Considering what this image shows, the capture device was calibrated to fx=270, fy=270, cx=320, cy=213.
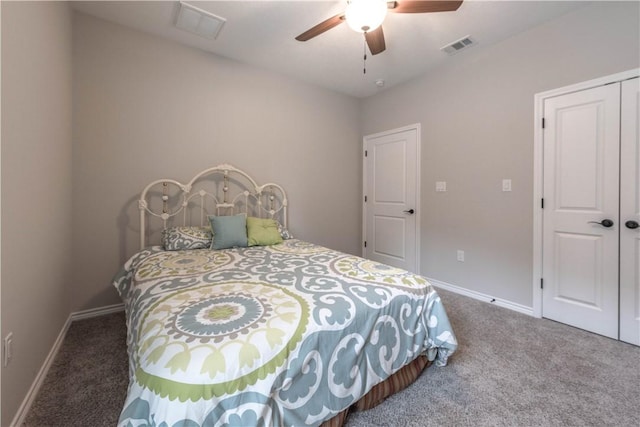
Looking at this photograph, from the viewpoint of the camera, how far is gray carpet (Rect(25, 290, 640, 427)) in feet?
4.29

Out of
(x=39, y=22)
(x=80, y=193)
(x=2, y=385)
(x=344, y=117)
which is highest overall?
(x=344, y=117)

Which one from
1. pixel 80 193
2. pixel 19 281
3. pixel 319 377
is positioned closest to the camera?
pixel 319 377

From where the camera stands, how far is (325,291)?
4.58 ft

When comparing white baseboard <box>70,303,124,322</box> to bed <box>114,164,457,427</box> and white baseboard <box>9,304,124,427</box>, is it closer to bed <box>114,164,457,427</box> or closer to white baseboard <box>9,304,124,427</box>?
white baseboard <box>9,304,124,427</box>

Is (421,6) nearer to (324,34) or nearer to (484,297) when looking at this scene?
(324,34)

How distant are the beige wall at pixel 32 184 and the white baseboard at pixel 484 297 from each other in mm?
3449

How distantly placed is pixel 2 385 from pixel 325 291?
1.39m

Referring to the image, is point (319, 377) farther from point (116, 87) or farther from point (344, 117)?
point (344, 117)

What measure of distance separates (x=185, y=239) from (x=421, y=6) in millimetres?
2508

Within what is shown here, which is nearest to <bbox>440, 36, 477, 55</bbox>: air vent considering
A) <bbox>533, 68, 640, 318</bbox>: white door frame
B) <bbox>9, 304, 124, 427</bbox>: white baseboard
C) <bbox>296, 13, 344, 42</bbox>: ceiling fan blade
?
<bbox>533, 68, 640, 318</bbox>: white door frame

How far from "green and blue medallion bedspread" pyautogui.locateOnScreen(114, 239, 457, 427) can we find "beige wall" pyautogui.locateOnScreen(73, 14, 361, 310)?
100 centimetres

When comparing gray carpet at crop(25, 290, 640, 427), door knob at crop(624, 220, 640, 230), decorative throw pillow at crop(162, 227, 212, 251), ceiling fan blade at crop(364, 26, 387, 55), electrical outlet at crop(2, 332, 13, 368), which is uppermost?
ceiling fan blade at crop(364, 26, 387, 55)

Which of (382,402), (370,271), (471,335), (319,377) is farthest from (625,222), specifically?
(319,377)

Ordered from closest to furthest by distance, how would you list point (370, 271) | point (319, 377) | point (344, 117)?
point (319, 377) → point (370, 271) → point (344, 117)
